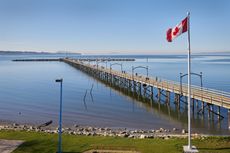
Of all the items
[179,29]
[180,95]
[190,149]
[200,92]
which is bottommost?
[190,149]

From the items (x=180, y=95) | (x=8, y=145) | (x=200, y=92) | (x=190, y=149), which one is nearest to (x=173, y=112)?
(x=180, y=95)

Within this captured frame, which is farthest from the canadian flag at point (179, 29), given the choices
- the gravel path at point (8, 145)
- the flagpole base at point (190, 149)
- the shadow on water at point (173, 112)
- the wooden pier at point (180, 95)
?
the shadow on water at point (173, 112)

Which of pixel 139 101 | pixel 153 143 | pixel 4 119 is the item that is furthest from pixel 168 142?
pixel 139 101

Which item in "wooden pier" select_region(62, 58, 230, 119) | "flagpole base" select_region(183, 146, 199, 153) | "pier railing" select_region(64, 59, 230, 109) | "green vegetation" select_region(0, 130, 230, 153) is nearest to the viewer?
"flagpole base" select_region(183, 146, 199, 153)

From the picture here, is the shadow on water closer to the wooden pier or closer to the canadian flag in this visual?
the wooden pier

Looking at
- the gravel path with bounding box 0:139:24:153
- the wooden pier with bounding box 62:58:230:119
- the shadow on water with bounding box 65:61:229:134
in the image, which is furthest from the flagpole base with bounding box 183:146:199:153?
the wooden pier with bounding box 62:58:230:119

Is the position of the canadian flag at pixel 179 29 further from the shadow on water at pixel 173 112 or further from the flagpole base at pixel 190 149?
the shadow on water at pixel 173 112

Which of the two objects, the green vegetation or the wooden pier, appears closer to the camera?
the green vegetation

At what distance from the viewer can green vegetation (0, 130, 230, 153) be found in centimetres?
1433

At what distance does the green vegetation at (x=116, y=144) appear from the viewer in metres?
14.3

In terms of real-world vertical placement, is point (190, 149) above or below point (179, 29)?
below

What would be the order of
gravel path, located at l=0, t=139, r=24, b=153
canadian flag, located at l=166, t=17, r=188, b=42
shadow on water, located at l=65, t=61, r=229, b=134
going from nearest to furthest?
canadian flag, located at l=166, t=17, r=188, b=42 → gravel path, located at l=0, t=139, r=24, b=153 → shadow on water, located at l=65, t=61, r=229, b=134

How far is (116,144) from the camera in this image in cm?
1546

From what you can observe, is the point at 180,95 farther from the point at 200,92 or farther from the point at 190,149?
the point at 190,149
